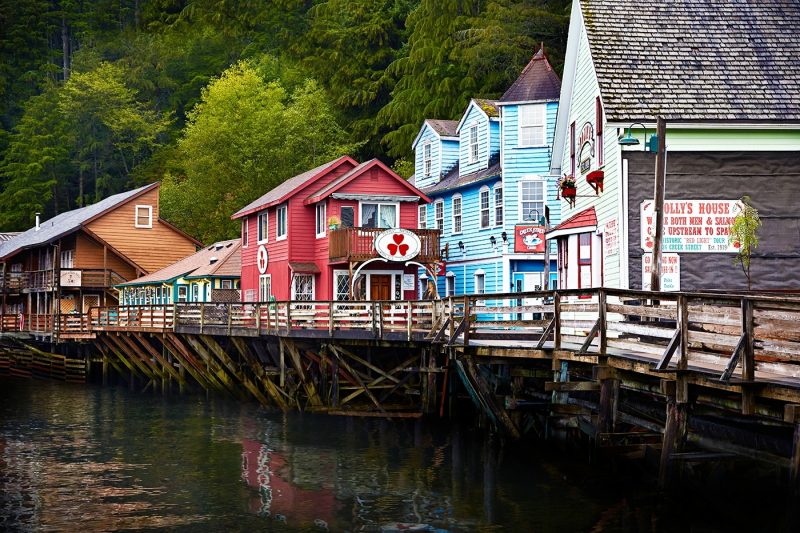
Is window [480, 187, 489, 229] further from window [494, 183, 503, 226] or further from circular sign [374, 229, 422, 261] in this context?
circular sign [374, 229, 422, 261]

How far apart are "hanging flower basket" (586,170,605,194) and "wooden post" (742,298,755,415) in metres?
11.9

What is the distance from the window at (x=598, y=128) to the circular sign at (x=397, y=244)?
1209 cm

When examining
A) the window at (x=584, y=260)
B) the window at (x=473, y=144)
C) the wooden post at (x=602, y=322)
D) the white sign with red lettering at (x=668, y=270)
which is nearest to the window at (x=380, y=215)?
the window at (x=473, y=144)

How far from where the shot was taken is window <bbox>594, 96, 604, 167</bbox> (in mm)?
26531

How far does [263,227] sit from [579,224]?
20.6m

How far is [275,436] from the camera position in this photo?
28.2 m

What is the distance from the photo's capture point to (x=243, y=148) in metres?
64.6

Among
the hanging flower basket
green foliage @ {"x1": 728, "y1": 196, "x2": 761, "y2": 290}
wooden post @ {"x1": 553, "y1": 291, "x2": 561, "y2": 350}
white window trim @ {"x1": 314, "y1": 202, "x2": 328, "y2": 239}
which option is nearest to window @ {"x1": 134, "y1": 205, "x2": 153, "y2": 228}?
white window trim @ {"x1": 314, "y1": 202, "x2": 328, "y2": 239}

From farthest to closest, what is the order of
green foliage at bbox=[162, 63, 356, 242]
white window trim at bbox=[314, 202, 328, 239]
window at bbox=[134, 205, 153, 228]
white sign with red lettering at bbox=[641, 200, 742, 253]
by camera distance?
green foliage at bbox=[162, 63, 356, 242] < window at bbox=[134, 205, 153, 228] < white window trim at bbox=[314, 202, 328, 239] < white sign with red lettering at bbox=[641, 200, 742, 253]

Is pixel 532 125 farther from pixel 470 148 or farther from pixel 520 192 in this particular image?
pixel 470 148

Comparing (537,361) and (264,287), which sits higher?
(264,287)

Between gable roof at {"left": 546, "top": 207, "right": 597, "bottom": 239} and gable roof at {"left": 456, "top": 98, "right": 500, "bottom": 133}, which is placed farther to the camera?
gable roof at {"left": 456, "top": 98, "right": 500, "bottom": 133}

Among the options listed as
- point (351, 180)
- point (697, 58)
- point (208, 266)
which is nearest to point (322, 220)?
point (351, 180)

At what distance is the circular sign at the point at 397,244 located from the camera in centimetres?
3791
